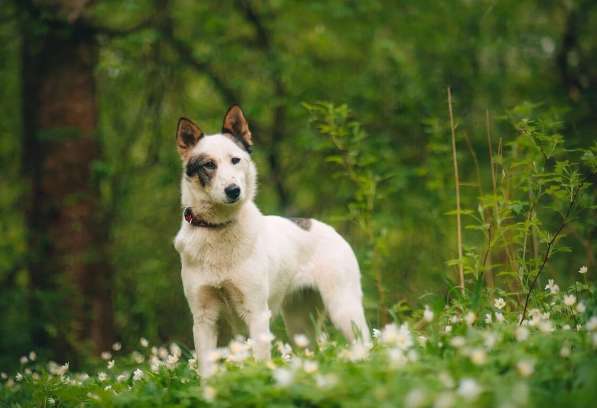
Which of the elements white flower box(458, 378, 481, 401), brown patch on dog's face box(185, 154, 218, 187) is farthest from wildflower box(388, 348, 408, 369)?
brown patch on dog's face box(185, 154, 218, 187)

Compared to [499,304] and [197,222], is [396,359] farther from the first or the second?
[197,222]

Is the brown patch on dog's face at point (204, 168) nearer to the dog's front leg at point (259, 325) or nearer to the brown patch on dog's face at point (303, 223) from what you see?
the dog's front leg at point (259, 325)

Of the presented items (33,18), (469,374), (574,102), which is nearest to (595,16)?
(574,102)

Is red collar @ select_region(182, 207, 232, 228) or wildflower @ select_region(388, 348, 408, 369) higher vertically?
red collar @ select_region(182, 207, 232, 228)

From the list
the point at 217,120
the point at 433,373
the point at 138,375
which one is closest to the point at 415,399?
the point at 433,373

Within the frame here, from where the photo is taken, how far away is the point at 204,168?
14.9 feet

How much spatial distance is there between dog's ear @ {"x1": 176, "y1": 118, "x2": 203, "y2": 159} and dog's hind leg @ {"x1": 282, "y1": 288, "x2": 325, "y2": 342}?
1.59 metres

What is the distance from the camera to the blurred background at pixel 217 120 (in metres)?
7.84

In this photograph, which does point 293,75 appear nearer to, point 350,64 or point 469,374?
point 350,64

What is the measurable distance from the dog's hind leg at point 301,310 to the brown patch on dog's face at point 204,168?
146 cm

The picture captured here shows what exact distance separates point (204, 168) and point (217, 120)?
533 centimetres

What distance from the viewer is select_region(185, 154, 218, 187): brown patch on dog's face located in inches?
178

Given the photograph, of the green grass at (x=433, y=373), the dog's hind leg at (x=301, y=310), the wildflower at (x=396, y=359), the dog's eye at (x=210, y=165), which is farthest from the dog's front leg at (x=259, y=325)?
the wildflower at (x=396, y=359)

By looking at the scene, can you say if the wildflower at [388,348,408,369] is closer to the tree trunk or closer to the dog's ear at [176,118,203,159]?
the dog's ear at [176,118,203,159]
